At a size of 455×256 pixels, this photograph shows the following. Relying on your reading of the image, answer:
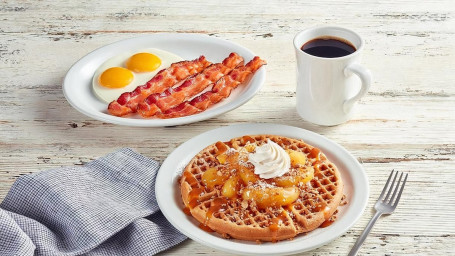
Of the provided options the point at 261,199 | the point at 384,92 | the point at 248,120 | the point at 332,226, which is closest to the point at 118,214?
the point at 261,199

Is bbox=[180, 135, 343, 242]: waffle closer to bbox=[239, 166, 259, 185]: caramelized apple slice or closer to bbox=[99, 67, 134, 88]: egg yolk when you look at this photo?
bbox=[239, 166, 259, 185]: caramelized apple slice

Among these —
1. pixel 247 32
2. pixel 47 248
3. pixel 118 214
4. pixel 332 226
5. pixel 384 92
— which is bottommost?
pixel 47 248

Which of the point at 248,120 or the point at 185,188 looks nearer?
the point at 185,188

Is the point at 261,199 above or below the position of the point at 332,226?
below

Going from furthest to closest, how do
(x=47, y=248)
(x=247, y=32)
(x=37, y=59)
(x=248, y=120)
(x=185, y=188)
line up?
(x=247, y=32)
(x=37, y=59)
(x=248, y=120)
(x=185, y=188)
(x=47, y=248)

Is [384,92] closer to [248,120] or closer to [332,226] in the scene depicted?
[248,120]

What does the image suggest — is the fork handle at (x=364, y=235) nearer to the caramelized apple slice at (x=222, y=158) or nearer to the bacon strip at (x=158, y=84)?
the caramelized apple slice at (x=222, y=158)
